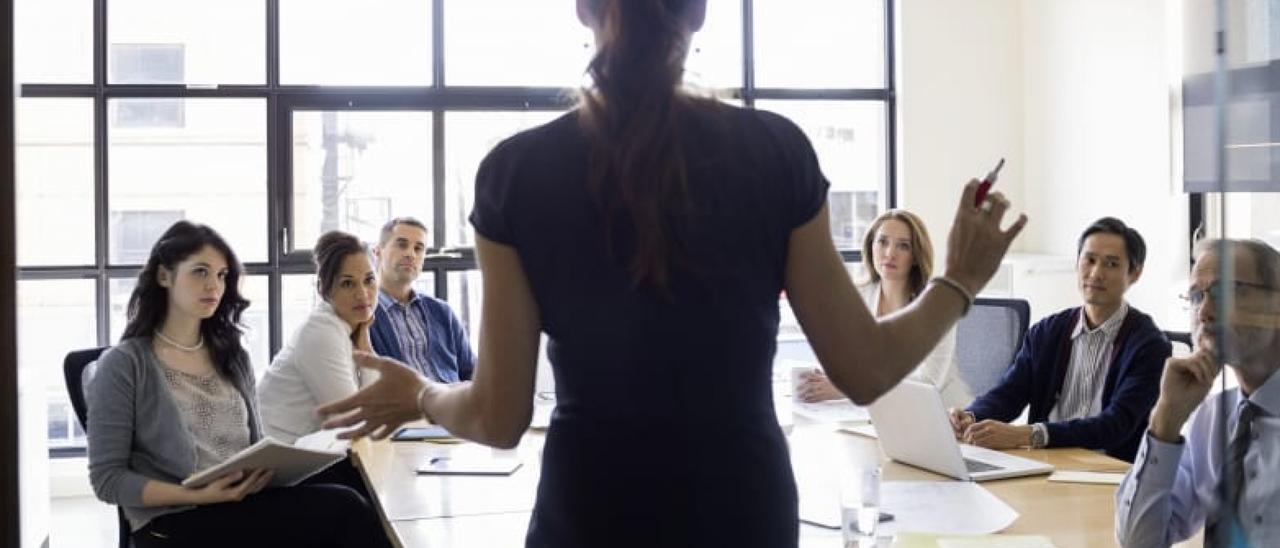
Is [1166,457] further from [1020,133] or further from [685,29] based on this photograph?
[1020,133]

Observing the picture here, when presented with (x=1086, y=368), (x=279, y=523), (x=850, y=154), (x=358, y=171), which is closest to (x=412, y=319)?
(x=279, y=523)

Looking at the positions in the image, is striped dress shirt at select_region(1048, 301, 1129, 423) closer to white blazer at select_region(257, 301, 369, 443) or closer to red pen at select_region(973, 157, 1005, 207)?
white blazer at select_region(257, 301, 369, 443)

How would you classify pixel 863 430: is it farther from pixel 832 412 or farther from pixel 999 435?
pixel 999 435

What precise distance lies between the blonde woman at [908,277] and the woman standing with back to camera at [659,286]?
9.96 ft

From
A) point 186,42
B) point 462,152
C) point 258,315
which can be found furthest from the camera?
point 462,152

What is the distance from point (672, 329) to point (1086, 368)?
255 centimetres

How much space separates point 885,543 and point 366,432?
3.46ft

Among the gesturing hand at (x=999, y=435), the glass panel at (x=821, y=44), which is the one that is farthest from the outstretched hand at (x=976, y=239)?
the glass panel at (x=821, y=44)

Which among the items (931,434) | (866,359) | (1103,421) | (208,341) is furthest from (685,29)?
(208,341)

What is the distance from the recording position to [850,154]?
23.6 ft

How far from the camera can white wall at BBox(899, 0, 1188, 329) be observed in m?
6.03

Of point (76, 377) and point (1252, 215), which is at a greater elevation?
point (1252, 215)

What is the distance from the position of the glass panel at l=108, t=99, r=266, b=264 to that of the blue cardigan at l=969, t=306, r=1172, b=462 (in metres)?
4.00

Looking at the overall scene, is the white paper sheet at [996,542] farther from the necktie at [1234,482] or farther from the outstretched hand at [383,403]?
the necktie at [1234,482]
